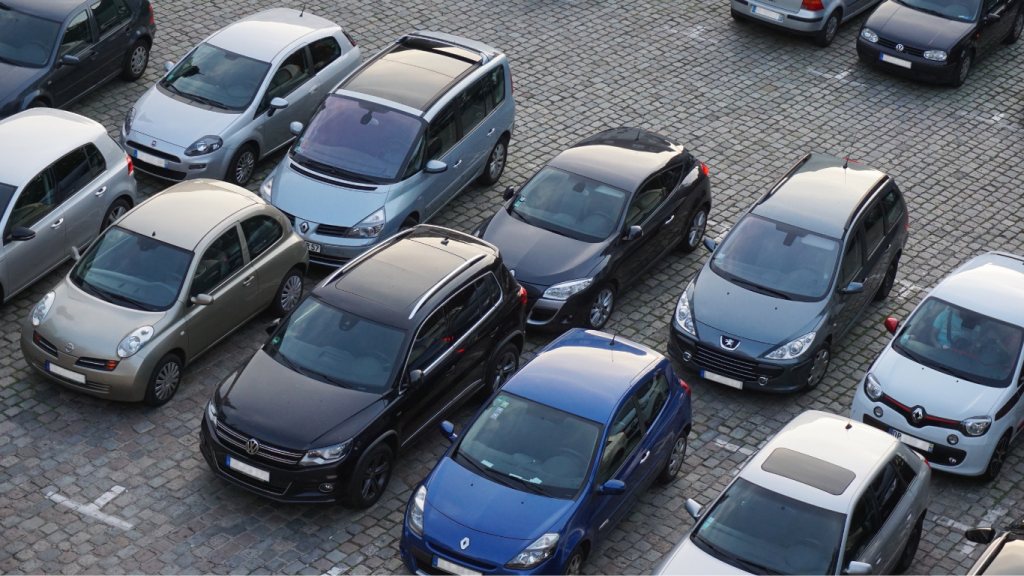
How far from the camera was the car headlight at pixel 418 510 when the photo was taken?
10.9 metres

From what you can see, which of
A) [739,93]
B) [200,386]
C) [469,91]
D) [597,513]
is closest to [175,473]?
[200,386]

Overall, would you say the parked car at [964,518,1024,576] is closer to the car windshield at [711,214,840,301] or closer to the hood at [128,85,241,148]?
the car windshield at [711,214,840,301]

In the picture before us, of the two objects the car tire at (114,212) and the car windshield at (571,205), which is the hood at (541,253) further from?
the car tire at (114,212)

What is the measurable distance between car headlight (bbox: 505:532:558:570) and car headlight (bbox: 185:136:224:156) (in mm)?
8125

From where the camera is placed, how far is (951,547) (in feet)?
39.7

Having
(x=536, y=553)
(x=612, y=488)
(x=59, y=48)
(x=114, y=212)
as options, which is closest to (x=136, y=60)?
(x=59, y=48)

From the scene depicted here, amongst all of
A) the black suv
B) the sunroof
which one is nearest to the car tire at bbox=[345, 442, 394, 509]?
the black suv

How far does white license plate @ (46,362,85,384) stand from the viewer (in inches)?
504

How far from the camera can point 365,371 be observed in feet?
39.9

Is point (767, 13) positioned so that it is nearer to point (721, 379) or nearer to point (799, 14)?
point (799, 14)

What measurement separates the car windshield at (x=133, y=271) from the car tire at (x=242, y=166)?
3.12 meters

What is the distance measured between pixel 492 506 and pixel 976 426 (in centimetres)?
523

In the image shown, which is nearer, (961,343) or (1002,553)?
(1002,553)

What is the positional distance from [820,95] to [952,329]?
7729 mm
